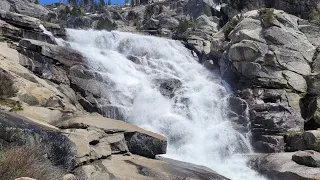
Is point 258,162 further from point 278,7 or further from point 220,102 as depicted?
point 278,7

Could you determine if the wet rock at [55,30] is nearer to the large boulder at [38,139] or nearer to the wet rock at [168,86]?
the wet rock at [168,86]

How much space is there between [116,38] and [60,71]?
13.7m

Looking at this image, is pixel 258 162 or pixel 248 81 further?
pixel 248 81

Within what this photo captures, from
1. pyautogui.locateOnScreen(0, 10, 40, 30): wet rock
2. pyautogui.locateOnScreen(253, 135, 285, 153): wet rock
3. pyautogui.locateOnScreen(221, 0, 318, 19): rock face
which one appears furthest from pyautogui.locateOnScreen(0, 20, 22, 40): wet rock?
pyautogui.locateOnScreen(221, 0, 318, 19): rock face

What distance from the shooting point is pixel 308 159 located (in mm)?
17172

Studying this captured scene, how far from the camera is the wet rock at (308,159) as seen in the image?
16812mm

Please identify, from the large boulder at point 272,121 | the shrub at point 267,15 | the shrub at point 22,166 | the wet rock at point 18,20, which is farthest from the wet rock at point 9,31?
the shrub at point 267,15

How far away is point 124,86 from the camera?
2488 centimetres

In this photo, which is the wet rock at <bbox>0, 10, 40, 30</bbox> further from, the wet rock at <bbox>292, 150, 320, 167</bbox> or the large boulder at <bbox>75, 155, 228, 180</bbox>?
the wet rock at <bbox>292, 150, 320, 167</bbox>

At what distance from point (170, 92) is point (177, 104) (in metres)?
1.46

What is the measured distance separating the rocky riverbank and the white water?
3.68 feet

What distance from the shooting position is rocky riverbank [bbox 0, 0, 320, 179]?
11.6m

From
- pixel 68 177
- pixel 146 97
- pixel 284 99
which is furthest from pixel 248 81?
pixel 68 177

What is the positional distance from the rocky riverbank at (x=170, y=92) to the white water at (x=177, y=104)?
1.12m
